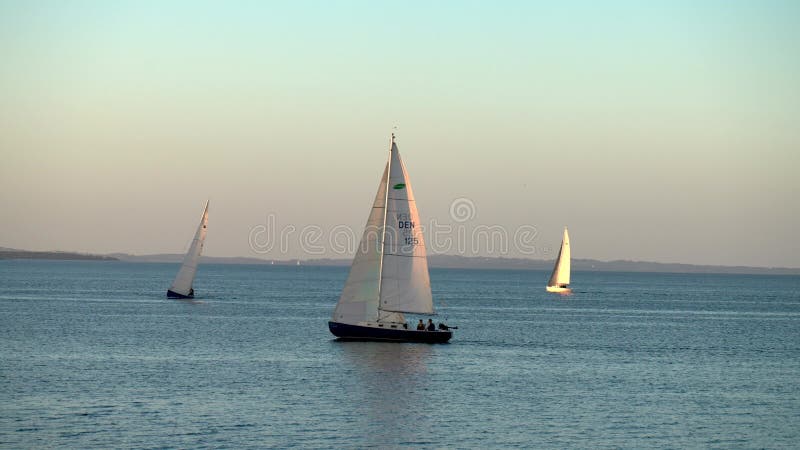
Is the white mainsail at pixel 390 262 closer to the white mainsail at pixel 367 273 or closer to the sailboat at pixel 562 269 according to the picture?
the white mainsail at pixel 367 273

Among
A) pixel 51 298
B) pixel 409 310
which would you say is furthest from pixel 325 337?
pixel 51 298

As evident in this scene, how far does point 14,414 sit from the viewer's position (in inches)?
1750

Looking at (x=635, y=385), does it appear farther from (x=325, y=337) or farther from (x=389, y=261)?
(x=325, y=337)

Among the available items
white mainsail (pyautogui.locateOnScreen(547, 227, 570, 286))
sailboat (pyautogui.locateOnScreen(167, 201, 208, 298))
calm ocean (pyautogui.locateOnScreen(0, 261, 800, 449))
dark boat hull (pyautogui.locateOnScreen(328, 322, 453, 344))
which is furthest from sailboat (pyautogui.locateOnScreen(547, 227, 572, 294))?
dark boat hull (pyautogui.locateOnScreen(328, 322, 453, 344))

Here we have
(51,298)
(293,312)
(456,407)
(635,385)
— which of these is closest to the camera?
(456,407)

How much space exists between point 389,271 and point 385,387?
17.5 m

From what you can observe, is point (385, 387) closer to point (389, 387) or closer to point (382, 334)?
point (389, 387)

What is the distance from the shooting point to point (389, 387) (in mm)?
56125

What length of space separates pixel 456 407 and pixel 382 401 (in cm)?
385

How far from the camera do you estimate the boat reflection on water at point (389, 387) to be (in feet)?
147

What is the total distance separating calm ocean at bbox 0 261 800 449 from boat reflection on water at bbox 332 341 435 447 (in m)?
0.13

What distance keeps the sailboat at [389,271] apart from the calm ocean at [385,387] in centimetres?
154

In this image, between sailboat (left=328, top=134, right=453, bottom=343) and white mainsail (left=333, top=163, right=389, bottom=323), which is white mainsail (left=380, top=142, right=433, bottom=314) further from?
white mainsail (left=333, top=163, right=389, bottom=323)

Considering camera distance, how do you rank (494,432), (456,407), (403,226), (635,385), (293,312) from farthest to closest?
1. (293,312)
2. (403,226)
3. (635,385)
4. (456,407)
5. (494,432)
